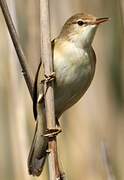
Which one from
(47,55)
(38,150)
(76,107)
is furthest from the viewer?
(76,107)

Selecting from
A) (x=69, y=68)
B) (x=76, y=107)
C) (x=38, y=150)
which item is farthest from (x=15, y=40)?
(x=76, y=107)

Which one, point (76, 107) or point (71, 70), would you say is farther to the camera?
point (76, 107)

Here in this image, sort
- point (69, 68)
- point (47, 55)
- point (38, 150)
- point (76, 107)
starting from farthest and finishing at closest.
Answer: point (76, 107)
point (38, 150)
point (69, 68)
point (47, 55)

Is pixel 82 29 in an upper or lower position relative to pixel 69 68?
upper

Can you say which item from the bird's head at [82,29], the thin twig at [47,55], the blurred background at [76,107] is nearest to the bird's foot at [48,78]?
the thin twig at [47,55]

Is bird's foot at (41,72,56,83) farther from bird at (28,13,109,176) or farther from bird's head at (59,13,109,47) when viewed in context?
bird's head at (59,13,109,47)

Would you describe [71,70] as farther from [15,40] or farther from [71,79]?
[15,40]

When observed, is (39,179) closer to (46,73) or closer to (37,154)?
(37,154)

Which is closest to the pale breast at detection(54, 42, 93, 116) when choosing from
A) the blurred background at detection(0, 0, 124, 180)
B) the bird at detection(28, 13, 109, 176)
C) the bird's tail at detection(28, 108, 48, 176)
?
the bird at detection(28, 13, 109, 176)
